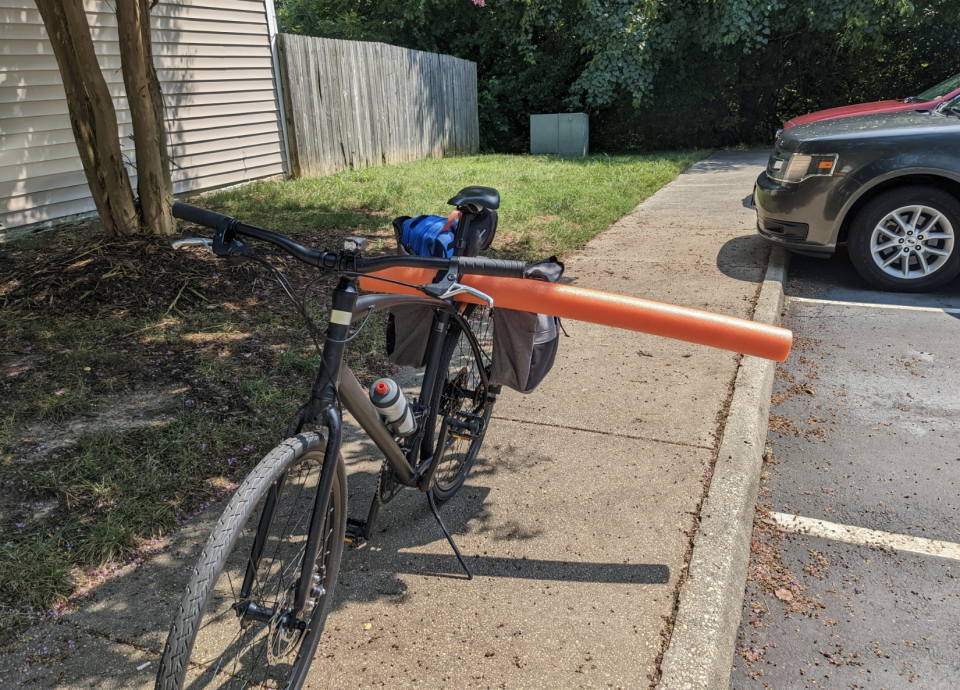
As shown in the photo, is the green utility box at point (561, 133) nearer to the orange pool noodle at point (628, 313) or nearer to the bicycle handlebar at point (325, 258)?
the orange pool noodle at point (628, 313)

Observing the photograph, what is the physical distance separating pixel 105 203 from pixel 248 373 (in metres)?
2.62

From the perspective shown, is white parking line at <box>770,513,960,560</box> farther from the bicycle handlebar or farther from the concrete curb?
the bicycle handlebar

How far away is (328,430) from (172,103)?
8970 millimetres

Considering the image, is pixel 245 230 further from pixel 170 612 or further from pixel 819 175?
pixel 819 175

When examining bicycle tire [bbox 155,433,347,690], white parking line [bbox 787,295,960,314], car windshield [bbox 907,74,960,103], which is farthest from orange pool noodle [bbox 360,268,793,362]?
car windshield [bbox 907,74,960,103]

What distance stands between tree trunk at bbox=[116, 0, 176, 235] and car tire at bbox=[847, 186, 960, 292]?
590 centimetres

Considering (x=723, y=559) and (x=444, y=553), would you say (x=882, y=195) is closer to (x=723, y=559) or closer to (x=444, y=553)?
(x=723, y=559)

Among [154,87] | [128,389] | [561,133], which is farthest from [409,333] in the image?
[561,133]

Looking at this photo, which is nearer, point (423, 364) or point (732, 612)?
point (732, 612)

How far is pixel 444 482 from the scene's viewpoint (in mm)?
3170

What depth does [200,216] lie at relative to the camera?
2.02 metres

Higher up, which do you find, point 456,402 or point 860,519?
point 456,402

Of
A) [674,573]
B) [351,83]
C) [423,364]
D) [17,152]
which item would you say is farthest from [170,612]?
[351,83]

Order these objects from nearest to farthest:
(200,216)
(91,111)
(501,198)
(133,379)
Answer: (200,216) < (133,379) < (91,111) < (501,198)
